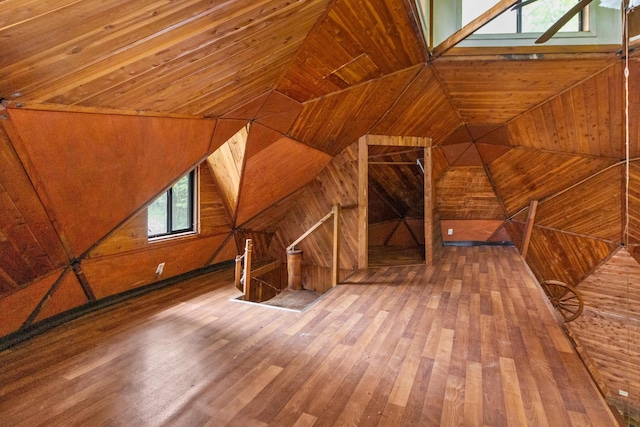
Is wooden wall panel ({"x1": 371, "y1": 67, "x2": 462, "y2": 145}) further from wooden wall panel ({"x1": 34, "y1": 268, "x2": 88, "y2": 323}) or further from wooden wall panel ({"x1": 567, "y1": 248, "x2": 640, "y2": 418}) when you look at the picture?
wooden wall panel ({"x1": 34, "y1": 268, "x2": 88, "y2": 323})

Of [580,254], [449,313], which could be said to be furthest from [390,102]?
[580,254]

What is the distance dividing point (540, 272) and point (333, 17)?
23.9 ft

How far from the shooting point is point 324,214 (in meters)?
5.77

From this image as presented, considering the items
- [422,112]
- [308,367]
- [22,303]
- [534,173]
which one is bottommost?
[308,367]

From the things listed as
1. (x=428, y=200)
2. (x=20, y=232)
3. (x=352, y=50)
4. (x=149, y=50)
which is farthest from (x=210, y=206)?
(x=428, y=200)

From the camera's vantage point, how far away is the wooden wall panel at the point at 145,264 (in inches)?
141

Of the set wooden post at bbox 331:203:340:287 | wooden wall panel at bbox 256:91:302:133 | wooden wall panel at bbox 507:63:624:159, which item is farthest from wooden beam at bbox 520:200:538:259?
wooden wall panel at bbox 256:91:302:133

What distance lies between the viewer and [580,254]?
645 centimetres

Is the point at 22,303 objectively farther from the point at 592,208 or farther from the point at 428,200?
the point at 592,208

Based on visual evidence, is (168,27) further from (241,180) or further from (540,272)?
(540,272)

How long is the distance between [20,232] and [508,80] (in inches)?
221

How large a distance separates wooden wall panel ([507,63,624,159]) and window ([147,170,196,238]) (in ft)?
17.7

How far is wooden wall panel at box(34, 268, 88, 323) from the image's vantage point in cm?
311

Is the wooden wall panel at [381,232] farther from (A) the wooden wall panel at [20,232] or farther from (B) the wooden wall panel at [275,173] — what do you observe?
(A) the wooden wall panel at [20,232]
